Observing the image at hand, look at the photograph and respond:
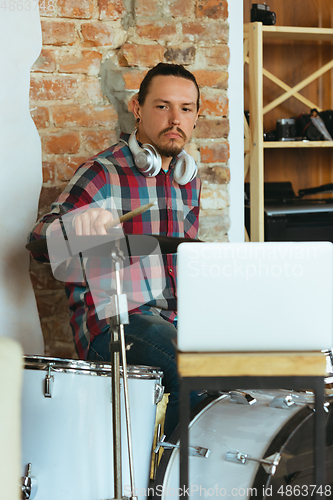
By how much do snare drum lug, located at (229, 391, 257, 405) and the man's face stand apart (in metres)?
0.86

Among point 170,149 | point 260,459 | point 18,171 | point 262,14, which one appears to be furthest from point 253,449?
point 262,14

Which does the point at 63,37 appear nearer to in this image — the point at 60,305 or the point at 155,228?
the point at 155,228

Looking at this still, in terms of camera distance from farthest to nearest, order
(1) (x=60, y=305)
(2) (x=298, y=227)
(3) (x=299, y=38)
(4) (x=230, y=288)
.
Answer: (3) (x=299, y=38) → (2) (x=298, y=227) → (1) (x=60, y=305) → (4) (x=230, y=288)

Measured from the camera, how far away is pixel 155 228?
1.64m

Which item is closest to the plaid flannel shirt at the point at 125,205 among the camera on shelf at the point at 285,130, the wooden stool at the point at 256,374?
the wooden stool at the point at 256,374

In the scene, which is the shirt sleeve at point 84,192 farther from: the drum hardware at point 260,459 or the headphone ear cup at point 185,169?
the drum hardware at point 260,459

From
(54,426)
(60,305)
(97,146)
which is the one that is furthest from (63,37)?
(54,426)

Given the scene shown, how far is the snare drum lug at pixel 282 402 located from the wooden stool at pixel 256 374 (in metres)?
0.22

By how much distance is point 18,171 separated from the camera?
1.67 meters

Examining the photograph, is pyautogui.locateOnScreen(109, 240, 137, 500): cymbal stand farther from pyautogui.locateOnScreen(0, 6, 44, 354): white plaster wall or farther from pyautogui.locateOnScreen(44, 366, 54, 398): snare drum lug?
pyautogui.locateOnScreen(0, 6, 44, 354): white plaster wall

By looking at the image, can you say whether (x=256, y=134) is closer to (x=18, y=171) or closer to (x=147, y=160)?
(x=147, y=160)

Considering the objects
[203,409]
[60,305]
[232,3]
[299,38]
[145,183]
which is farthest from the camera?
[299,38]

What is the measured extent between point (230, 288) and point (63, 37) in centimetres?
127

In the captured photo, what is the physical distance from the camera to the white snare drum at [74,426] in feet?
3.61
